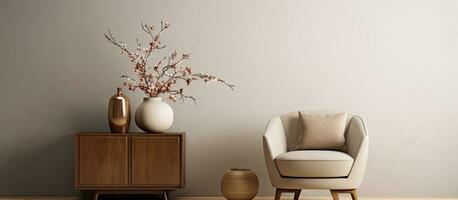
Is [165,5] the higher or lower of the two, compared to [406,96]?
higher

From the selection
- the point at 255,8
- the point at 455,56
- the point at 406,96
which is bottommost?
the point at 406,96

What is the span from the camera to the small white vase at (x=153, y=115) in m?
5.33

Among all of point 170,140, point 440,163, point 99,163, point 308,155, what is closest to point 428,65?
point 440,163

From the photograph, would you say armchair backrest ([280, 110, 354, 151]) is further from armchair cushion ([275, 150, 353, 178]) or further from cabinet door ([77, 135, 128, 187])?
cabinet door ([77, 135, 128, 187])

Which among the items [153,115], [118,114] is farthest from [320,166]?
[118,114]

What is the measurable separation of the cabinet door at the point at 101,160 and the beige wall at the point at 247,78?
504 mm

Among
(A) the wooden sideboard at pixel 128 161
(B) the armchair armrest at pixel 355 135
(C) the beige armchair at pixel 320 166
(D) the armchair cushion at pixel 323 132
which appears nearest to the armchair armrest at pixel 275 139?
(C) the beige armchair at pixel 320 166

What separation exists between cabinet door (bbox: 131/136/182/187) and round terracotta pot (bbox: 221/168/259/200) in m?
0.40

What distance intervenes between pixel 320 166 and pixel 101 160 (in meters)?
1.77

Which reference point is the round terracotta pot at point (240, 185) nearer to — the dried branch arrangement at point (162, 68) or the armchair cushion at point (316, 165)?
the armchair cushion at point (316, 165)

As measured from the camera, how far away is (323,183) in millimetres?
4895

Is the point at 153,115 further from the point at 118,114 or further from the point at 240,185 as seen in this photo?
the point at 240,185

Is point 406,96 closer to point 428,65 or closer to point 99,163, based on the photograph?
point 428,65

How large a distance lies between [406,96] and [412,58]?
343 mm
